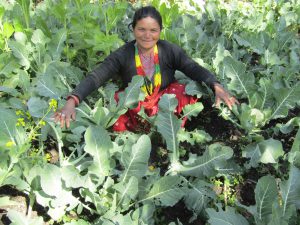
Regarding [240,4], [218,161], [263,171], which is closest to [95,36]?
[218,161]

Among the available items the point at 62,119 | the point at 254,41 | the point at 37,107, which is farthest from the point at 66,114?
the point at 254,41

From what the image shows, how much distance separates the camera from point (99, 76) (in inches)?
115

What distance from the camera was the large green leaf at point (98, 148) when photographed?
230 centimetres

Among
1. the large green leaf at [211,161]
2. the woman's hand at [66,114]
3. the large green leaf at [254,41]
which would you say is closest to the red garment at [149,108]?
the woman's hand at [66,114]

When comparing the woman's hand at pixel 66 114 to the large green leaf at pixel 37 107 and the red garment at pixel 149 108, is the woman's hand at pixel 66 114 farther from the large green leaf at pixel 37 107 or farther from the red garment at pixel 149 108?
the red garment at pixel 149 108

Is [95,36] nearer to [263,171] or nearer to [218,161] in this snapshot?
[218,161]

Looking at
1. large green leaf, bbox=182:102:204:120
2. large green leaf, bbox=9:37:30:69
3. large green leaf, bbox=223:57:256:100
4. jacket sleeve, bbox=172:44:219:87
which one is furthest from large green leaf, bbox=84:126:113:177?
large green leaf, bbox=9:37:30:69

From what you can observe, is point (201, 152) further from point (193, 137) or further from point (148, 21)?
point (148, 21)

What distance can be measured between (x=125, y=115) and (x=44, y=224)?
1.05m

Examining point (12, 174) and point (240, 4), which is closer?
point (12, 174)

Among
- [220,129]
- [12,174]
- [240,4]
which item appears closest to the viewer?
[12,174]

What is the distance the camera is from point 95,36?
322 centimetres

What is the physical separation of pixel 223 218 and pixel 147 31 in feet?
4.76

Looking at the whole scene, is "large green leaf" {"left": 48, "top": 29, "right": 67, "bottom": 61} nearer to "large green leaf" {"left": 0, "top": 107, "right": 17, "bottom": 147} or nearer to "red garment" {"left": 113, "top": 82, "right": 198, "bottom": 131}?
"red garment" {"left": 113, "top": 82, "right": 198, "bottom": 131}
